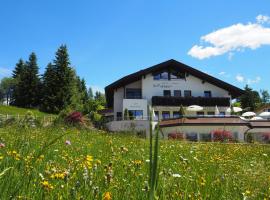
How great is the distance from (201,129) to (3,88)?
118260mm

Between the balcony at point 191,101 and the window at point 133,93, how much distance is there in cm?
294

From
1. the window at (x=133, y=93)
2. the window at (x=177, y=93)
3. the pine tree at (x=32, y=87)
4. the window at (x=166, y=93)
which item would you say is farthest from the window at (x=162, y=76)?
the pine tree at (x=32, y=87)

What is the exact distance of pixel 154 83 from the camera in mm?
44938

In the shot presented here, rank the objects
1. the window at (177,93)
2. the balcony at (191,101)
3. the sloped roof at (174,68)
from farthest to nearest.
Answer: the window at (177,93) → the sloped roof at (174,68) → the balcony at (191,101)

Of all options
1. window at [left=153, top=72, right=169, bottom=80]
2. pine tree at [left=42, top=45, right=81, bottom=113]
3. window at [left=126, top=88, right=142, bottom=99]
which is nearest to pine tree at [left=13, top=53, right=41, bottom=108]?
pine tree at [left=42, top=45, right=81, bottom=113]

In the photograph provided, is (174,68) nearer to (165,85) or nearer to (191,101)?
(165,85)

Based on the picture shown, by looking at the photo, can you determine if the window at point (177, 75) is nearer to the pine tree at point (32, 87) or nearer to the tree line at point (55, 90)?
the tree line at point (55, 90)

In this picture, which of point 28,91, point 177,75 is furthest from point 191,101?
point 28,91

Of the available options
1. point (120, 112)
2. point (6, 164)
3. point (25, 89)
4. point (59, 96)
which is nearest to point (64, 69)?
point (59, 96)

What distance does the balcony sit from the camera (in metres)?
43.2

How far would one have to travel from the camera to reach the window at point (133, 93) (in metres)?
45.4

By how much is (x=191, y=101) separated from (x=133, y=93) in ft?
21.8

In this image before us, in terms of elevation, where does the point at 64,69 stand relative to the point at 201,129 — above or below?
above

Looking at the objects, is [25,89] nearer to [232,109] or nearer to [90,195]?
[232,109]
